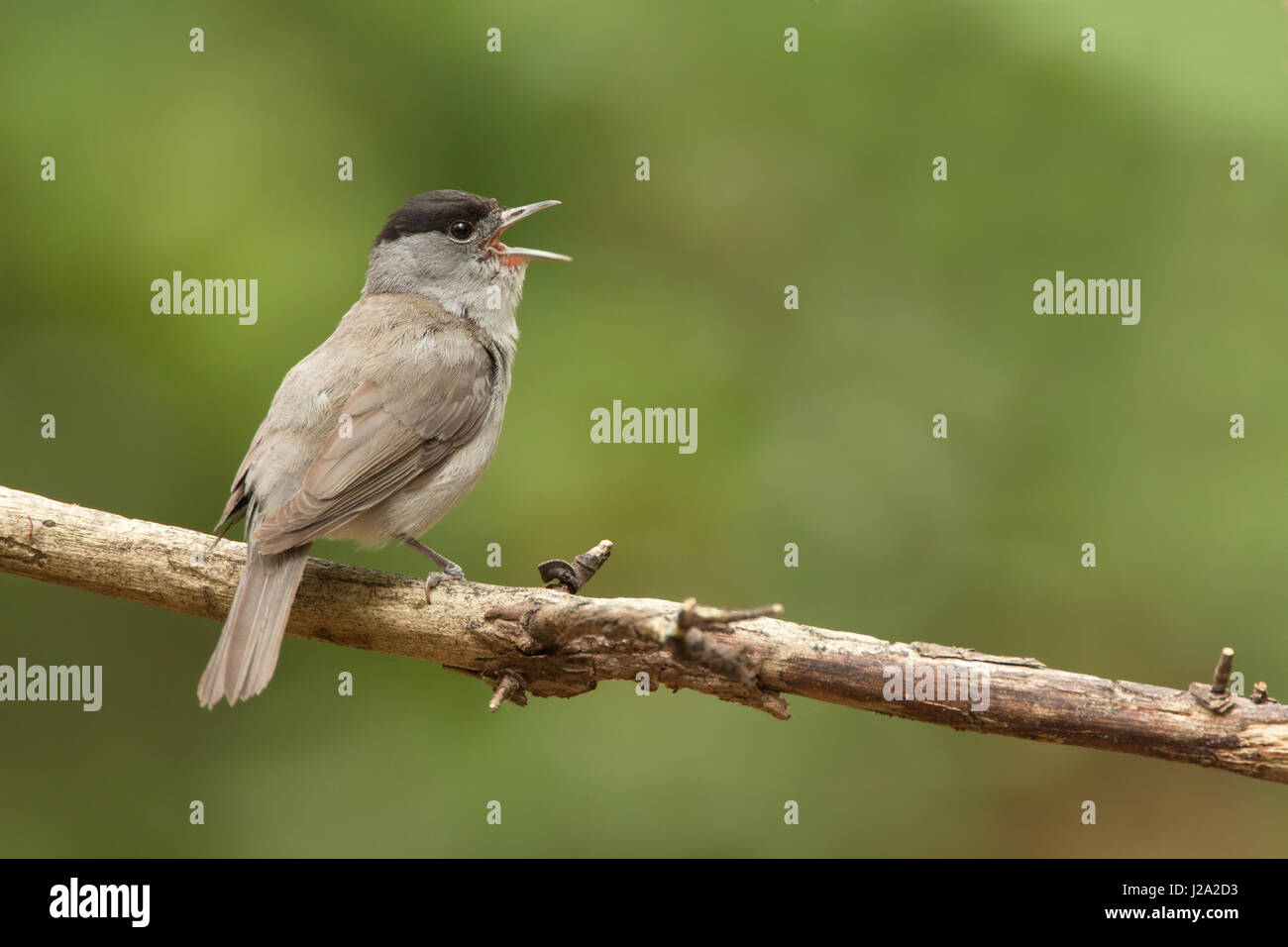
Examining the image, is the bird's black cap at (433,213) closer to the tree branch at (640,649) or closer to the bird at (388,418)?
the bird at (388,418)

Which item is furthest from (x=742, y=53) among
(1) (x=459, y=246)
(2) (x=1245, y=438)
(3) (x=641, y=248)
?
(2) (x=1245, y=438)

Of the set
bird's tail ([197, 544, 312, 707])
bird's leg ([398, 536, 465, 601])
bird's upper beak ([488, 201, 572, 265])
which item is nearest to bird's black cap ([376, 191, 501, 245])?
bird's upper beak ([488, 201, 572, 265])

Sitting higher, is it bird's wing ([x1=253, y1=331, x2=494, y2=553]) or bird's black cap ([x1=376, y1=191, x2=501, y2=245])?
bird's black cap ([x1=376, y1=191, x2=501, y2=245])

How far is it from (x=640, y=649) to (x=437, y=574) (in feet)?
3.14

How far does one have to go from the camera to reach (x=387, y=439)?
15.8 feet

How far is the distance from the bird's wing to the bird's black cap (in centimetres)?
78

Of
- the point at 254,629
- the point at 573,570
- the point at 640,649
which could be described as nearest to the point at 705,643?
the point at 640,649

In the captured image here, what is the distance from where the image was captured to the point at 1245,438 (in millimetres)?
6164

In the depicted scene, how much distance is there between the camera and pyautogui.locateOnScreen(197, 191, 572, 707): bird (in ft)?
13.8

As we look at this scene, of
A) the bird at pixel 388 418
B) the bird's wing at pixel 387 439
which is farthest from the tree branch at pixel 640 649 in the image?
the bird's wing at pixel 387 439

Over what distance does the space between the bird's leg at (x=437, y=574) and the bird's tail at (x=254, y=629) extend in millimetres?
445

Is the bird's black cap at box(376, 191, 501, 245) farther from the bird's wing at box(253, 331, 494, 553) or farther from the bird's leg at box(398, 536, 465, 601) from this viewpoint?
the bird's leg at box(398, 536, 465, 601)

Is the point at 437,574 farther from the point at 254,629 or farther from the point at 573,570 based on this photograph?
the point at 254,629

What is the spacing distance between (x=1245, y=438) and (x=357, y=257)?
15.3 feet
